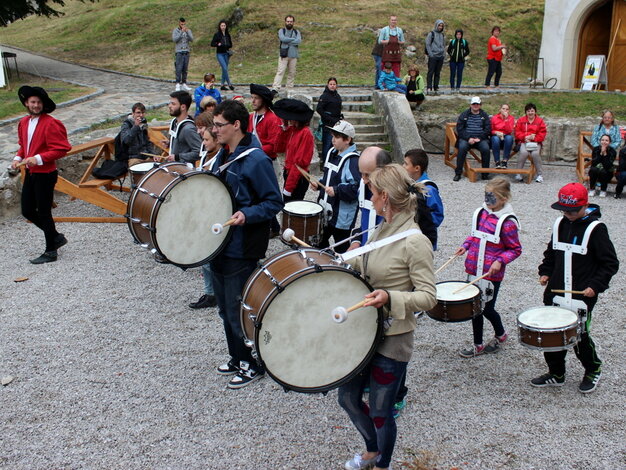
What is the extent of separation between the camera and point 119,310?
20.5 feet

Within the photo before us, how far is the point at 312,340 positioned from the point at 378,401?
490 mm

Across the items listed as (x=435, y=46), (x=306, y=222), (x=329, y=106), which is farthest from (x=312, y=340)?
→ (x=435, y=46)

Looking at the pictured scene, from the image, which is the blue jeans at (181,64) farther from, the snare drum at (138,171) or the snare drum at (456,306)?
the snare drum at (456,306)

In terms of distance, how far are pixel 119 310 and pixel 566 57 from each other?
56.7 ft

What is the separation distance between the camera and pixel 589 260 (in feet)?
14.8

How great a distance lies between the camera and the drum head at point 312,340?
3.28 m

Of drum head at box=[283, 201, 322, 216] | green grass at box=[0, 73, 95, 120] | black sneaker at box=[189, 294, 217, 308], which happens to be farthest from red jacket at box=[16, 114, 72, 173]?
green grass at box=[0, 73, 95, 120]

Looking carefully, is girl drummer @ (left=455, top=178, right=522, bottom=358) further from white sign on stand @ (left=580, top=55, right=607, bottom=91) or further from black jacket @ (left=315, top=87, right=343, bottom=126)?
white sign on stand @ (left=580, top=55, right=607, bottom=91)

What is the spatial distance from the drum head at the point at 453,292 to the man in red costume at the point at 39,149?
15.4 ft

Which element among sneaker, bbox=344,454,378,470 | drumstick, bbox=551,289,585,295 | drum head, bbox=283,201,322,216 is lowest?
sneaker, bbox=344,454,378,470

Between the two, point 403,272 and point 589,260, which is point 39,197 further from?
point 589,260

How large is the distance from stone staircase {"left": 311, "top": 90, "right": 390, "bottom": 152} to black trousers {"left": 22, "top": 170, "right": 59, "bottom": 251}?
6.87 m

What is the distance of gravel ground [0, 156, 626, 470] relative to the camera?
3.98 metres

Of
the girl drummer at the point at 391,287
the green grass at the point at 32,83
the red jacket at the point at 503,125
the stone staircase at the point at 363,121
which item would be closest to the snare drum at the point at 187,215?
the girl drummer at the point at 391,287
